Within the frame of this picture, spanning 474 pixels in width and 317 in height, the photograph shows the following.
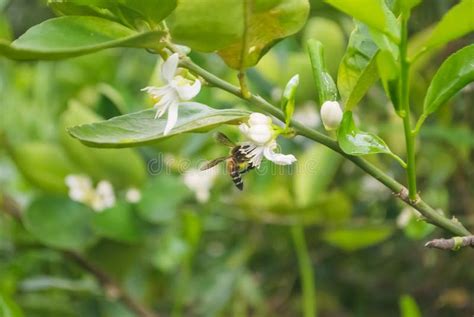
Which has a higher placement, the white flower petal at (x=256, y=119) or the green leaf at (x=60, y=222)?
the white flower petal at (x=256, y=119)

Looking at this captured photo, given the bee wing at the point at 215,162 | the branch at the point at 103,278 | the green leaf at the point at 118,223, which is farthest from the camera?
the branch at the point at 103,278

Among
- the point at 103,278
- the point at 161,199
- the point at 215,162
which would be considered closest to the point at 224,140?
the point at 215,162

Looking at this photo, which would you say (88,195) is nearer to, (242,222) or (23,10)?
(242,222)

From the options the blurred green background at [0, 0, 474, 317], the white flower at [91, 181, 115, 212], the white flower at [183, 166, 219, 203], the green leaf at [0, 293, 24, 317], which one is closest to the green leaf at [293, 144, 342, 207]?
the blurred green background at [0, 0, 474, 317]

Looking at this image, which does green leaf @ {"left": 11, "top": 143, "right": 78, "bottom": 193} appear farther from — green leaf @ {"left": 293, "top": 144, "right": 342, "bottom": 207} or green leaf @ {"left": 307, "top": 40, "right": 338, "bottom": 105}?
green leaf @ {"left": 307, "top": 40, "right": 338, "bottom": 105}

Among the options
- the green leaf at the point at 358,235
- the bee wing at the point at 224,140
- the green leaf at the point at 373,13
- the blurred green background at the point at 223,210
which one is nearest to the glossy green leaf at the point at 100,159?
the blurred green background at the point at 223,210

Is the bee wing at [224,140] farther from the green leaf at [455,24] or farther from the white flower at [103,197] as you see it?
the white flower at [103,197]
